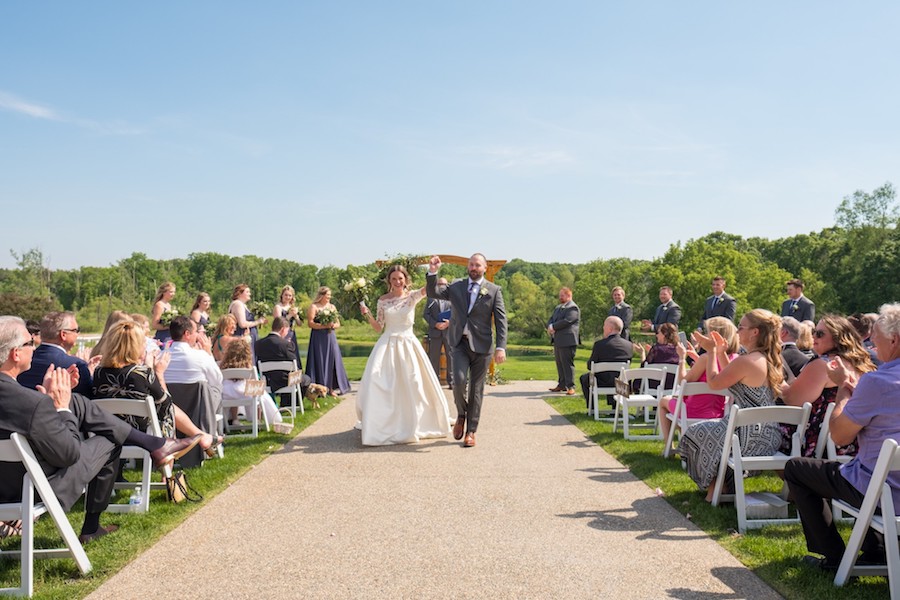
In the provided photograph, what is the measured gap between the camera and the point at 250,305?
14.2 metres

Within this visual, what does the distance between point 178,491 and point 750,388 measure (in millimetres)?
4816

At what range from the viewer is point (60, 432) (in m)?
4.20

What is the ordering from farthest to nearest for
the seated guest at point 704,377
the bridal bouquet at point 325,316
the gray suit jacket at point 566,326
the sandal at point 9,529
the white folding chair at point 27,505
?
the gray suit jacket at point 566,326 → the bridal bouquet at point 325,316 → the seated guest at point 704,377 → the sandal at point 9,529 → the white folding chair at point 27,505

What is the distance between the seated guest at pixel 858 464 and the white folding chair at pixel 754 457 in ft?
2.36

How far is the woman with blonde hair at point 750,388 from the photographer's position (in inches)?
221

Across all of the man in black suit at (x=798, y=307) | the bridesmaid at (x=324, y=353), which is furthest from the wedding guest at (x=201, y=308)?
the man in black suit at (x=798, y=307)

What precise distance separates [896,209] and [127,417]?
2413 inches

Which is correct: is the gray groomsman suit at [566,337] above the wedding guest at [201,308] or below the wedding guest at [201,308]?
below

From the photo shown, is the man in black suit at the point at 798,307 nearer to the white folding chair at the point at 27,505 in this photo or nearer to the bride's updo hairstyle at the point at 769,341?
the bride's updo hairstyle at the point at 769,341

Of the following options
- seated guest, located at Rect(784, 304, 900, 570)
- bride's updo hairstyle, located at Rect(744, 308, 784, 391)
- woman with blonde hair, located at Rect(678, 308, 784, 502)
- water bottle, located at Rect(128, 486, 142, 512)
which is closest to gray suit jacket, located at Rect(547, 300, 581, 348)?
woman with blonde hair, located at Rect(678, 308, 784, 502)

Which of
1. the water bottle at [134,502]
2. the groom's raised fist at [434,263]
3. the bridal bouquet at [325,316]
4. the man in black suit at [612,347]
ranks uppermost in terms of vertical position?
the groom's raised fist at [434,263]

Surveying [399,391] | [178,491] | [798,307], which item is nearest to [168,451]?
[178,491]

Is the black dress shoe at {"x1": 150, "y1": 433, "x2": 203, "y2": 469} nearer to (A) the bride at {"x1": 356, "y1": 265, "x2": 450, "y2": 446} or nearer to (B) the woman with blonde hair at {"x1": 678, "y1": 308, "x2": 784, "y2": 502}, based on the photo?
(A) the bride at {"x1": 356, "y1": 265, "x2": 450, "y2": 446}

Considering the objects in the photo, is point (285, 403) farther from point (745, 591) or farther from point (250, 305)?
point (745, 591)
